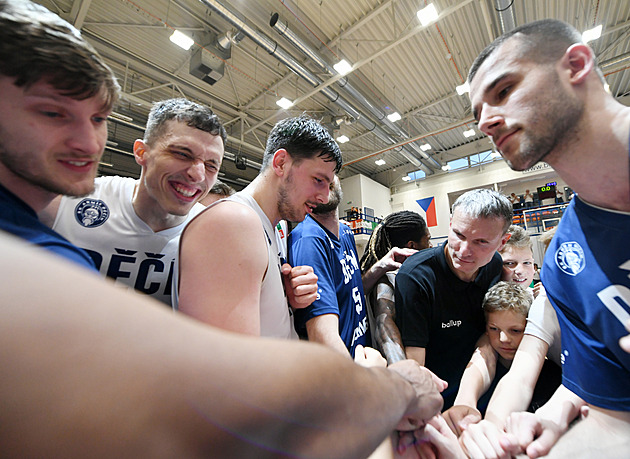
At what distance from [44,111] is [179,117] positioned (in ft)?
3.07

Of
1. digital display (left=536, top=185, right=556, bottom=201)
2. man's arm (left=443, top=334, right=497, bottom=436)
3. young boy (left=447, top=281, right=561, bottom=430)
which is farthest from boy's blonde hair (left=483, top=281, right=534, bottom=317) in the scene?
digital display (left=536, top=185, right=556, bottom=201)

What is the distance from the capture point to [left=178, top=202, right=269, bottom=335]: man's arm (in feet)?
2.62

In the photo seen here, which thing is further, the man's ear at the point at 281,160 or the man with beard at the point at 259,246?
the man's ear at the point at 281,160

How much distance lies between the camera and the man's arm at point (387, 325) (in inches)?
58.7

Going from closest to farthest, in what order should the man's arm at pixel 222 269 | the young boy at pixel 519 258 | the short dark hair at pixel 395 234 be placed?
the man's arm at pixel 222 269 → the young boy at pixel 519 258 → the short dark hair at pixel 395 234

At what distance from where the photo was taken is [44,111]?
677 millimetres

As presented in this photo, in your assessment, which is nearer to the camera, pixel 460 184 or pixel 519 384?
pixel 519 384

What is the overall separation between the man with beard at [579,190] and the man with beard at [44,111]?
1306 millimetres

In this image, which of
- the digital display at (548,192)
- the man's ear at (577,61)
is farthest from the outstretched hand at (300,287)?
the digital display at (548,192)

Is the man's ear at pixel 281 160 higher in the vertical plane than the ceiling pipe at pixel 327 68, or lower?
lower

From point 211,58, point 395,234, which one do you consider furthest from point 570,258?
Answer: point 211,58

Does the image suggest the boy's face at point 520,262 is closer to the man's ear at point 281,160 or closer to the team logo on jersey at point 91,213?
the man's ear at point 281,160

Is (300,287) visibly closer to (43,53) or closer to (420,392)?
(420,392)

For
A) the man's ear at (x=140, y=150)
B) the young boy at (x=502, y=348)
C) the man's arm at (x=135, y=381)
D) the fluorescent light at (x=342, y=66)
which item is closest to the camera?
Result: the man's arm at (x=135, y=381)
